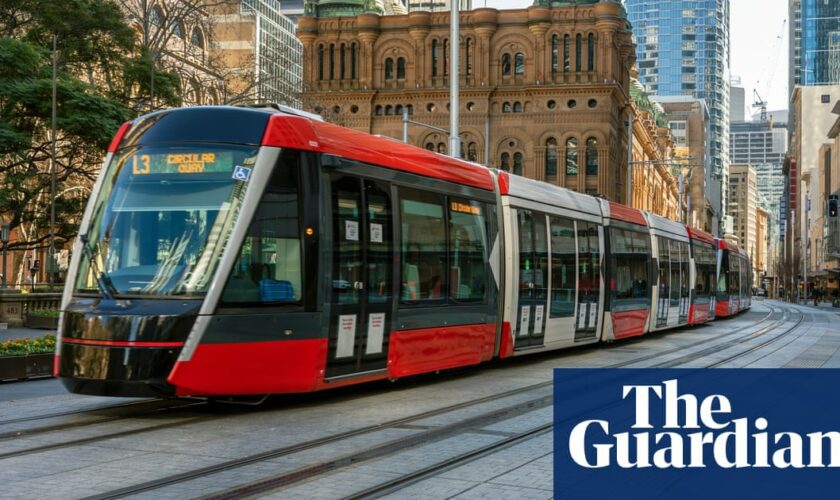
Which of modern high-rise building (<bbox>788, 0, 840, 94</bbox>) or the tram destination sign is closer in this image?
the tram destination sign

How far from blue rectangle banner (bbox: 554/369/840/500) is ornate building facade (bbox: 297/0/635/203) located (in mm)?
68939

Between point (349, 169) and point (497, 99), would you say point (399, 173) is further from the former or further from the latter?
Result: point (497, 99)

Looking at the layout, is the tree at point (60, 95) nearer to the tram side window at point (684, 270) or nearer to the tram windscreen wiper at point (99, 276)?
the tram side window at point (684, 270)

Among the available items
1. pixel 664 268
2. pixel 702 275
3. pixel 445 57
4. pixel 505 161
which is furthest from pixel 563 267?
pixel 445 57

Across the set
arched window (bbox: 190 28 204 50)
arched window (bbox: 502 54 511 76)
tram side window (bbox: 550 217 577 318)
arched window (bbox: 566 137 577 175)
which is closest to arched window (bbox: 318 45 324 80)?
arched window (bbox: 502 54 511 76)

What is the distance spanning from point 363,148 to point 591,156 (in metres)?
72.4

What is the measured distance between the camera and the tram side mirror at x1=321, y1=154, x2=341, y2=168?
37.1 feet

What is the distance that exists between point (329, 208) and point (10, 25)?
27.3 metres

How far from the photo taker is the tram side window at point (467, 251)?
14312mm

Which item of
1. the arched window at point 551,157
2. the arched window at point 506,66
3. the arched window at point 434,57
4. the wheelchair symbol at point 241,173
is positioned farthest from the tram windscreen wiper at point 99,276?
the arched window at point 434,57

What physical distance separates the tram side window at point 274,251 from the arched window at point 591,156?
73.7 m

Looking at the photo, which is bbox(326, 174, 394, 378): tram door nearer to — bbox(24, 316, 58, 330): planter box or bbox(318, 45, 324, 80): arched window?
bbox(24, 316, 58, 330): planter box

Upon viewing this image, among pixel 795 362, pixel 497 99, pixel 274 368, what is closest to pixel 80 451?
pixel 274 368

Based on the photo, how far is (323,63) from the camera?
8812cm
